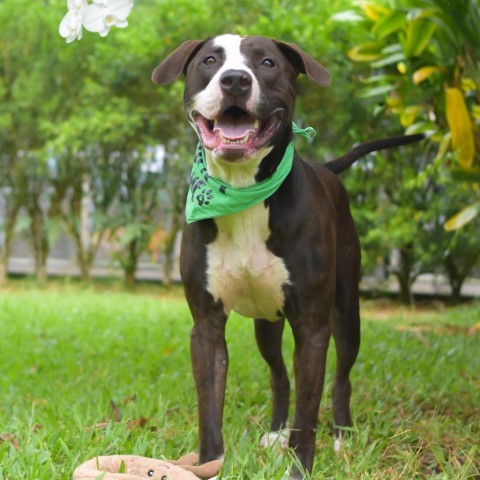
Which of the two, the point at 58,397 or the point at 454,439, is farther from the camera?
the point at 58,397

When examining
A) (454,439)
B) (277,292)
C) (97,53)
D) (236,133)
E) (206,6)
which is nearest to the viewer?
(236,133)

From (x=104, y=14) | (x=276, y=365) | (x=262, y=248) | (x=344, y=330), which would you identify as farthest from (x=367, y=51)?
(x=104, y=14)

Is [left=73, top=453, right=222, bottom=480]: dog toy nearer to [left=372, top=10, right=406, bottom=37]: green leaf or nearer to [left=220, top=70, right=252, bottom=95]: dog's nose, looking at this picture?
[left=220, top=70, right=252, bottom=95]: dog's nose

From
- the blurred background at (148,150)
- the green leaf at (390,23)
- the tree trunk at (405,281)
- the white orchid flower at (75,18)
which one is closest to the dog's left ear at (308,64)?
the white orchid flower at (75,18)

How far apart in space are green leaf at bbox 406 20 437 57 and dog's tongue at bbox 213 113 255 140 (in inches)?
98.7

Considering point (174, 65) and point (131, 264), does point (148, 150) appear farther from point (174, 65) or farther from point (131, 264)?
point (174, 65)

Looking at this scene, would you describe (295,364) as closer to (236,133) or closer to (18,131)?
(236,133)

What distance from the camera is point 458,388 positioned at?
4.48 m

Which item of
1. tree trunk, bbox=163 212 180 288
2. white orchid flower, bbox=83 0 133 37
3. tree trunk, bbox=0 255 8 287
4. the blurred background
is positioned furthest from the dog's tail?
tree trunk, bbox=0 255 8 287

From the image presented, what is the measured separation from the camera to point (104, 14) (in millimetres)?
2496

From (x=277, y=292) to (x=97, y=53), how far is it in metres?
8.48

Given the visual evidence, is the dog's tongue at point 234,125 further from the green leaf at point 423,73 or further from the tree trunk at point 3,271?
the tree trunk at point 3,271

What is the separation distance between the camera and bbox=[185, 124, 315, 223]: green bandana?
2879 millimetres

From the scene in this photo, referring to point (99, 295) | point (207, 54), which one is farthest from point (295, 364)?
point (99, 295)
